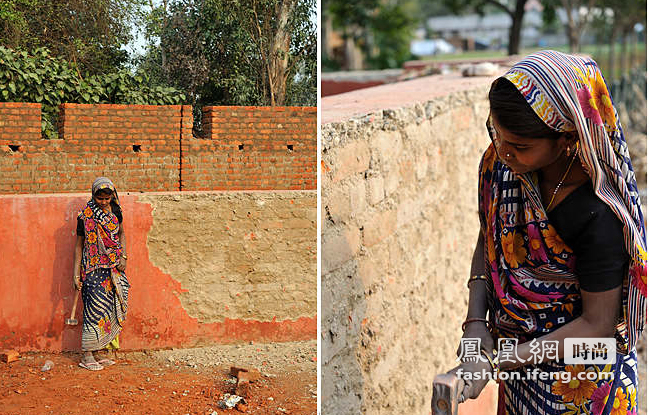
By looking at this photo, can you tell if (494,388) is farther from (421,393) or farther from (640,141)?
(640,141)

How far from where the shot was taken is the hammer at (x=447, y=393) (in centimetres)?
144

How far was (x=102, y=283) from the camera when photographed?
251cm

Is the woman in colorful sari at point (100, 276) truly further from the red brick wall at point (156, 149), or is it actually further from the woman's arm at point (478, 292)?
the woman's arm at point (478, 292)

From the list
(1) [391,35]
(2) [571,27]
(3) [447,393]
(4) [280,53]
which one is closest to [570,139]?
(3) [447,393]

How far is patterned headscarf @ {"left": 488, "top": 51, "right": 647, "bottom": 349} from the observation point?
4.54ft

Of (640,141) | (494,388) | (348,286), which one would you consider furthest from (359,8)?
(348,286)

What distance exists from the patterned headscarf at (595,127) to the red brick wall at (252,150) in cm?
122

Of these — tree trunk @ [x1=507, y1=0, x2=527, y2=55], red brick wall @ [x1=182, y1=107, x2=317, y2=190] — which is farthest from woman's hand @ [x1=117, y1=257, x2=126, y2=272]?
tree trunk @ [x1=507, y1=0, x2=527, y2=55]

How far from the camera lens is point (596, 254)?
56.7 inches

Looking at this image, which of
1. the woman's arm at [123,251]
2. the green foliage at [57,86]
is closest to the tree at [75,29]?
the green foliage at [57,86]

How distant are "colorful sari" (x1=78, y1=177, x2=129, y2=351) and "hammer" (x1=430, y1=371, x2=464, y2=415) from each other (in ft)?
4.82

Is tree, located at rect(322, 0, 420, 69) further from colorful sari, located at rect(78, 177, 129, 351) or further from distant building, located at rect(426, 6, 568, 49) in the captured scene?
distant building, located at rect(426, 6, 568, 49)

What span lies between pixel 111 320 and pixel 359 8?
12.6m

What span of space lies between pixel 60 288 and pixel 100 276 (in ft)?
0.50
